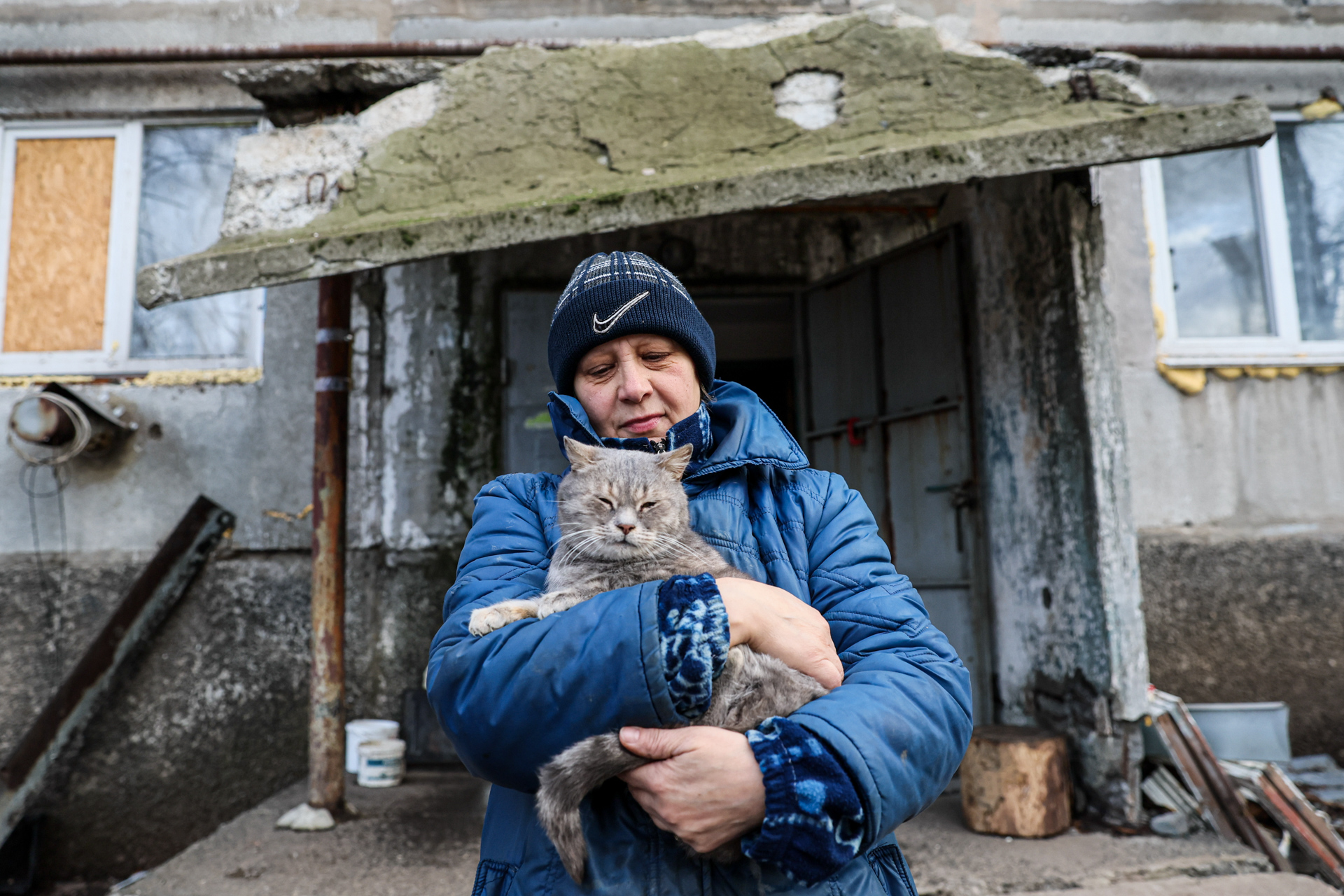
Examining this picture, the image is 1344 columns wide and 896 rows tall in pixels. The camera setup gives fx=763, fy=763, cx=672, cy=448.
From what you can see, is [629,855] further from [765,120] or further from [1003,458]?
[1003,458]

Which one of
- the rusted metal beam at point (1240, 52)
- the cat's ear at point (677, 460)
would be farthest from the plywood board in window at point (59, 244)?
the rusted metal beam at point (1240, 52)

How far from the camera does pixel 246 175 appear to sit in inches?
139

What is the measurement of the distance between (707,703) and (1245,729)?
4.38m

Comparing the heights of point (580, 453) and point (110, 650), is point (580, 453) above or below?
above

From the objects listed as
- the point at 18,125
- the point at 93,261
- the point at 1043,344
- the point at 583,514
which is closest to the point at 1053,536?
the point at 1043,344

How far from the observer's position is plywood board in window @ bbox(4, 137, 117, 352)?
5.23 meters

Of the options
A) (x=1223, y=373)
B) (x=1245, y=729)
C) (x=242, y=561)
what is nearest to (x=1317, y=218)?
(x=1223, y=373)

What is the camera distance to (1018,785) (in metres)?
3.54

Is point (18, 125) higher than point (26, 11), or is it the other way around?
point (26, 11)

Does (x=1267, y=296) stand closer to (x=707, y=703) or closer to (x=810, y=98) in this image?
(x=810, y=98)

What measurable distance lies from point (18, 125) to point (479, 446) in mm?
4085

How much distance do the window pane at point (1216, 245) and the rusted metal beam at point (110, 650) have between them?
6785 mm

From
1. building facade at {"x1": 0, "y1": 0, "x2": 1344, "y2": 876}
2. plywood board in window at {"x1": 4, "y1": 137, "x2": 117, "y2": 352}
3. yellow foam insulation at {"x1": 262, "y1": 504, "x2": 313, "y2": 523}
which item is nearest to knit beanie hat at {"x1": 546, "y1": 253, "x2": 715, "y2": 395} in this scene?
building facade at {"x1": 0, "y1": 0, "x2": 1344, "y2": 876}

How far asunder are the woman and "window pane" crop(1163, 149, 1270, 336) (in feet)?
17.2
